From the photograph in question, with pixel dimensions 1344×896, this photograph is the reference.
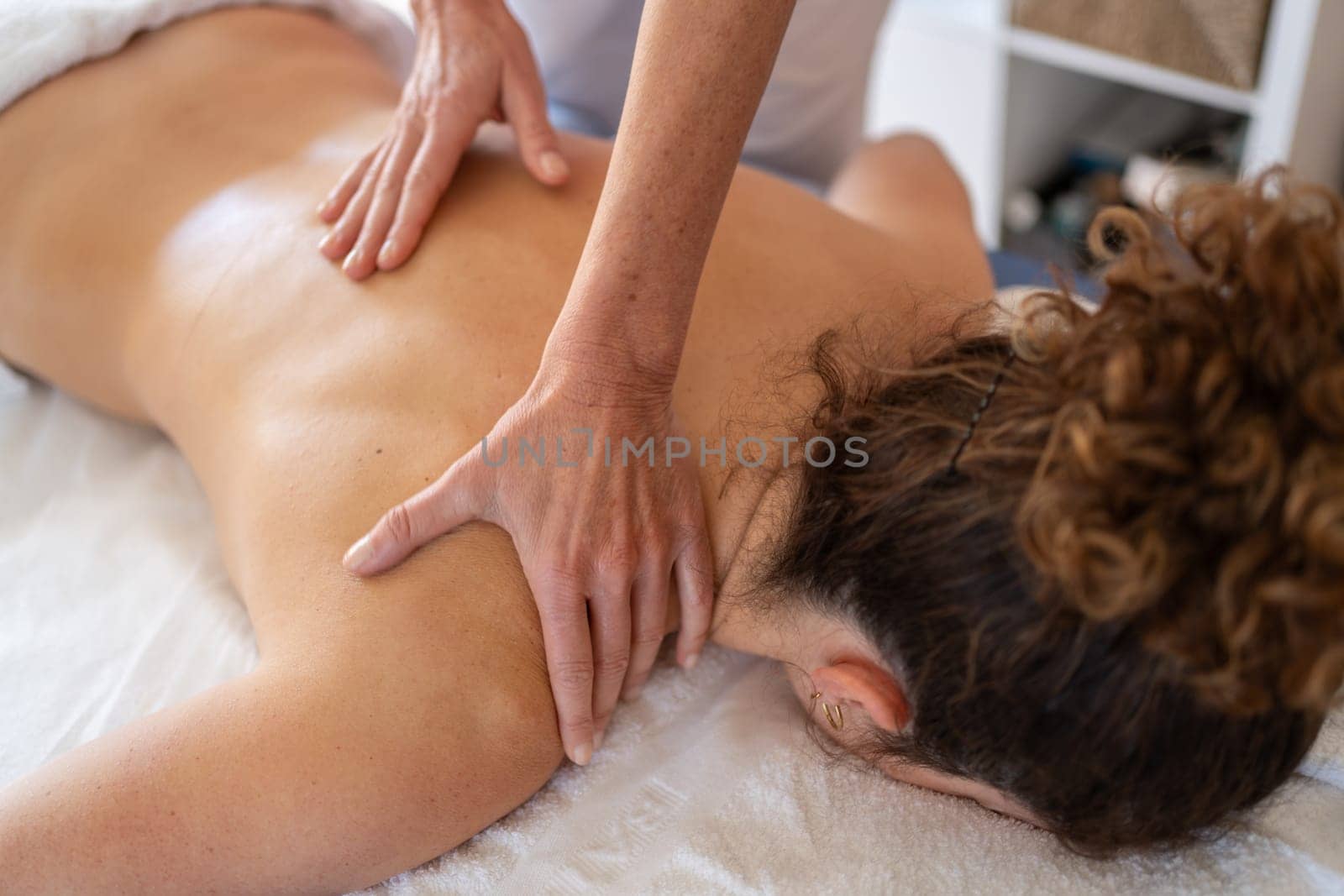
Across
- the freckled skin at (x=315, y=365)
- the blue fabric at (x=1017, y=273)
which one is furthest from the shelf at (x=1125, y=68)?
the freckled skin at (x=315, y=365)

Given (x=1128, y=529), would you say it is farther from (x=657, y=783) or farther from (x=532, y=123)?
(x=532, y=123)

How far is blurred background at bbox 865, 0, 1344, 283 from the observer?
1.96 metres

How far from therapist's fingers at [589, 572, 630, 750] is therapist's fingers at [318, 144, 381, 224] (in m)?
0.50

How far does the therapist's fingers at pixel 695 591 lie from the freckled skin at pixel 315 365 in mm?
31

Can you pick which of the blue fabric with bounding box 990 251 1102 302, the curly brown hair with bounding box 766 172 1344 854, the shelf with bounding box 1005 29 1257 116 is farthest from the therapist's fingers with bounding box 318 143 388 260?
the shelf with bounding box 1005 29 1257 116

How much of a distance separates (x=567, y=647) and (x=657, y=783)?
0.60 ft

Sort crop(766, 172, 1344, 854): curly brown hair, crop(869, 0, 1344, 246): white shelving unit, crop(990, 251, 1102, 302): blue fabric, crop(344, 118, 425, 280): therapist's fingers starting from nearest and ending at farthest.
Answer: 1. crop(766, 172, 1344, 854): curly brown hair
2. crop(344, 118, 425, 280): therapist's fingers
3. crop(990, 251, 1102, 302): blue fabric
4. crop(869, 0, 1344, 246): white shelving unit

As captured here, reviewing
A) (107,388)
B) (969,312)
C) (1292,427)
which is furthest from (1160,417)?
(107,388)

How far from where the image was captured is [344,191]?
1.11 m

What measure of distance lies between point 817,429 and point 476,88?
57 centimetres

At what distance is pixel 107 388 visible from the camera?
1.27 m

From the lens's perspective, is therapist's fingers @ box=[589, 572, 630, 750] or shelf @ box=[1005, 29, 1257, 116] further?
shelf @ box=[1005, 29, 1257, 116]

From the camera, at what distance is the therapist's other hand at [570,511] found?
33.6 inches

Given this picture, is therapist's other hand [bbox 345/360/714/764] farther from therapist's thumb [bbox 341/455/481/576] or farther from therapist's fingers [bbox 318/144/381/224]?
therapist's fingers [bbox 318/144/381/224]
